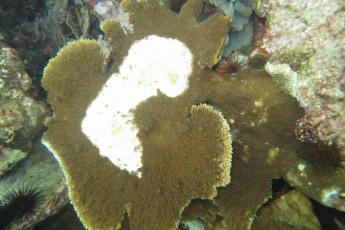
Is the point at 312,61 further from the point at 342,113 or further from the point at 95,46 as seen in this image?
the point at 95,46

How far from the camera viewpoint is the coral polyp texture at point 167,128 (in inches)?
126

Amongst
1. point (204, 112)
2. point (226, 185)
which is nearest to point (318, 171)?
point (226, 185)

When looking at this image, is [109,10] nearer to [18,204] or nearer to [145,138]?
[145,138]

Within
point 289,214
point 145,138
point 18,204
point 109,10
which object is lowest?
point 289,214

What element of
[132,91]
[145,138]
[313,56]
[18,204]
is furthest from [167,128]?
[18,204]

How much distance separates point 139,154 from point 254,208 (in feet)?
4.68

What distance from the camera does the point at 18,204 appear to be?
3920 millimetres

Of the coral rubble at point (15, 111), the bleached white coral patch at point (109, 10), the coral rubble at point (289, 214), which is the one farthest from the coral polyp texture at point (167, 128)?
the coral rubble at point (15, 111)

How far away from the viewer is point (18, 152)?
407 centimetres

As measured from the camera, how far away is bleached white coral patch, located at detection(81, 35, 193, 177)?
3.42 m

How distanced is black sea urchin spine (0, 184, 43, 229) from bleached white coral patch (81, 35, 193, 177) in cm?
136

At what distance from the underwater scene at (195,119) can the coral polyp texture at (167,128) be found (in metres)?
0.01

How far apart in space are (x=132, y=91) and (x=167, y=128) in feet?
2.07

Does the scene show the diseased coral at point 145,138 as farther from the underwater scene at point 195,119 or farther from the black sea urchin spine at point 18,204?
the black sea urchin spine at point 18,204
